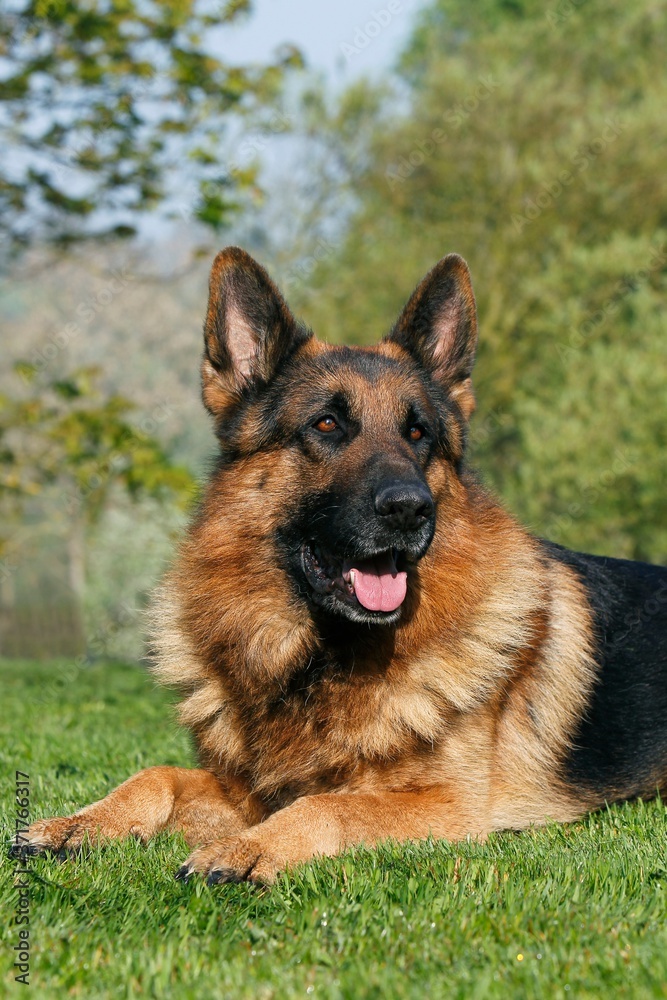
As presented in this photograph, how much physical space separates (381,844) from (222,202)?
7702 mm

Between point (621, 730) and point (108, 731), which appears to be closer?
point (621, 730)

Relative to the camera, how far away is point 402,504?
4.18 meters

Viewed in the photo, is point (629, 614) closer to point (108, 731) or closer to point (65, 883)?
point (65, 883)

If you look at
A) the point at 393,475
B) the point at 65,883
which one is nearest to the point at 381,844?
the point at 65,883

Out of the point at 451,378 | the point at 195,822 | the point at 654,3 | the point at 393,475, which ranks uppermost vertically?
the point at 654,3

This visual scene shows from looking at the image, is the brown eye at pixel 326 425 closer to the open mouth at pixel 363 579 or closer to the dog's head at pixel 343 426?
the dog's head at pixel 343 426

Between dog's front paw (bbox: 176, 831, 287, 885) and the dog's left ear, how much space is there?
2.59 m

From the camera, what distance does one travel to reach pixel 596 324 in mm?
23250

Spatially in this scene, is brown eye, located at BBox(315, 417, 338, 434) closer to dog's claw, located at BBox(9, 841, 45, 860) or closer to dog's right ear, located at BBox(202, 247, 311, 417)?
dog's right ear, located at BBox(202, 247, 311, 417)

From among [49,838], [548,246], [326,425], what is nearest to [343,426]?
[326,425]

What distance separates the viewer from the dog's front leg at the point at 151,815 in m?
3.92

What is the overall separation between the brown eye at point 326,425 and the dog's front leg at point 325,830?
1.66m

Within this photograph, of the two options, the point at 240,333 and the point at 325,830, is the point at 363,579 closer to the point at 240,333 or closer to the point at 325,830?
the point at 325,830

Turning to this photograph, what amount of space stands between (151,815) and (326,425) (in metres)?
1.93
